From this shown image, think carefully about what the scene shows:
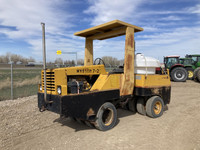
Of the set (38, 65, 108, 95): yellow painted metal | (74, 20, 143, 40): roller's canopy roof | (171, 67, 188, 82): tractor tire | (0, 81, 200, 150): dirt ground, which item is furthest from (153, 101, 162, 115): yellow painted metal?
(171, 67, 188, 82): tractor tire

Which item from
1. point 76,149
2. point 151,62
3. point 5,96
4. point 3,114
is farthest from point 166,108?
point 5,96

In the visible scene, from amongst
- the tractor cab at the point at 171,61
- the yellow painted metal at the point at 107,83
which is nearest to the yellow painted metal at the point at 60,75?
the yellow painted metal at the point at 107,83

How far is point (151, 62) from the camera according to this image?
17.4 ft

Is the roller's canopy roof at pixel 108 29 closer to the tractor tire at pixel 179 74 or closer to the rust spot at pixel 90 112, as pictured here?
the rust spot at pixel 90 112

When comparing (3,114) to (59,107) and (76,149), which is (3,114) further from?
(76,149)

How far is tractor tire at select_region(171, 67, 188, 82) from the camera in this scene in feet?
47.2

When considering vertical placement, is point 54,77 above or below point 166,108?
above

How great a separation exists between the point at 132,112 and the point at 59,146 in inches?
127

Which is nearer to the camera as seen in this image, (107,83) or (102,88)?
(102,88)

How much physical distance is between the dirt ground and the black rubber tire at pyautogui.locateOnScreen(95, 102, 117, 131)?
0.14 m

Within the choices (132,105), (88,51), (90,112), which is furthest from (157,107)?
(88,51)

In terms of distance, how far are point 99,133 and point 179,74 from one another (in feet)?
41.3

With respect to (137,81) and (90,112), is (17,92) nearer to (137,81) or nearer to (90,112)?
(90,112)

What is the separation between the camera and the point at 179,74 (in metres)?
14.5
